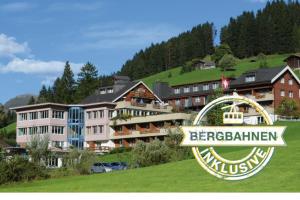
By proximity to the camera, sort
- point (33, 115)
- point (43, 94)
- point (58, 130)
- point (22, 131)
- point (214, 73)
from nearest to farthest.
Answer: point (58, 130) → point (33, 115) → point (22, 131) → point (214, 73) → point (43, 94)

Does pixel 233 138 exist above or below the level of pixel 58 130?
below

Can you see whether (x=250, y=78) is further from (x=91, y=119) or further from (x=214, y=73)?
(x=214, y=73)

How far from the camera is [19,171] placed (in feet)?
119

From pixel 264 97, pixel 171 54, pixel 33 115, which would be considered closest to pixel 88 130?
pixel 33 115

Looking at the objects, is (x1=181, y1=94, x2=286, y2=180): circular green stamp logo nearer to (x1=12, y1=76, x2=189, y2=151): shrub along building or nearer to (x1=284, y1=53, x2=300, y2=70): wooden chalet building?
(x1=12, y1=76, x2=189, y2=151): shrub along building

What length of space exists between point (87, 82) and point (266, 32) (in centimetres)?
5469

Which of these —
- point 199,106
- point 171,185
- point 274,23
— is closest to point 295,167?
point 171,185

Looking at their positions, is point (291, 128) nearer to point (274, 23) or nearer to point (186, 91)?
point (186, 91)

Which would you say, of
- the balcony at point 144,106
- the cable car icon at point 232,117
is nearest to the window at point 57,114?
the balcony at point 144,106

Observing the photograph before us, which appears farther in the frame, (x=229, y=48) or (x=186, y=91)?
(x=229, y=48)

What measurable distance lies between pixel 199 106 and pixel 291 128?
4256cm

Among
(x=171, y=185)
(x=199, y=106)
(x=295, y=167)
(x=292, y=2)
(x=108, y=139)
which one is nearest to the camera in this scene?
(x=171, y=185)

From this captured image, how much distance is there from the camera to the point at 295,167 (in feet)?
85.8

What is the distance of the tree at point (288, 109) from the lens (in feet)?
255
